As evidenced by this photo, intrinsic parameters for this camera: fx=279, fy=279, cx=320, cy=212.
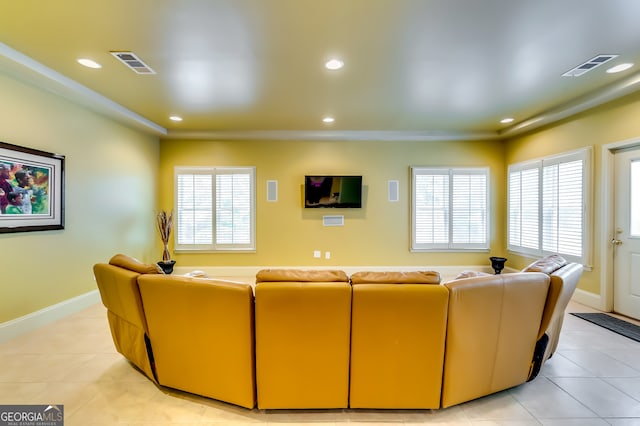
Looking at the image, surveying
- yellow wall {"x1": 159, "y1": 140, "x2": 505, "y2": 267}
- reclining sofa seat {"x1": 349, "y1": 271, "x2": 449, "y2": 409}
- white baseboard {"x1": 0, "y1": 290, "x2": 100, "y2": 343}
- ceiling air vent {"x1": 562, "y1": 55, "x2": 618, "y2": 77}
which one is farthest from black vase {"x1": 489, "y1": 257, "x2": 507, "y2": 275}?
white baseboard {"x1": 0, "y1": 290, "x2": 100, "y2": 343}

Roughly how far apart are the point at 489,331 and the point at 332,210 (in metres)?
3.98

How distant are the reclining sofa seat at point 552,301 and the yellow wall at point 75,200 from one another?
498cm

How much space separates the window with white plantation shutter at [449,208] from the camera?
18.7 ft

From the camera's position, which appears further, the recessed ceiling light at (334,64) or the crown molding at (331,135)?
the crown molding at (331,135)

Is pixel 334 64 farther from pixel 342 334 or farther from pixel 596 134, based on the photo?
pixel 596 134

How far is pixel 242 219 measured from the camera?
5.62 meters

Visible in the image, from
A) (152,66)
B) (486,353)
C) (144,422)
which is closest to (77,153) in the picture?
(152,66)

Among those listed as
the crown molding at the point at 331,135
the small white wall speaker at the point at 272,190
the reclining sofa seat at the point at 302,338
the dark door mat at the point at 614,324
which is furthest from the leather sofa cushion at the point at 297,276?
the crown molding at the point at 331,135

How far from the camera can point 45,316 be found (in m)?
3.30

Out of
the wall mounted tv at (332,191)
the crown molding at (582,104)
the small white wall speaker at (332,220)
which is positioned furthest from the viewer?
the small white wall speaker at (332,220)

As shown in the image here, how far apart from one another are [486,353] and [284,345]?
4.57 ft

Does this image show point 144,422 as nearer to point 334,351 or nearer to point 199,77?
point 334,351

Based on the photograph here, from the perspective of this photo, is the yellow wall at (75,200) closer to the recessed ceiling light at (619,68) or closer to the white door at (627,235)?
the recessed ceiling light at (619,68)

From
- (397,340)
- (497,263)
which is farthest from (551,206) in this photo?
(397,340)
